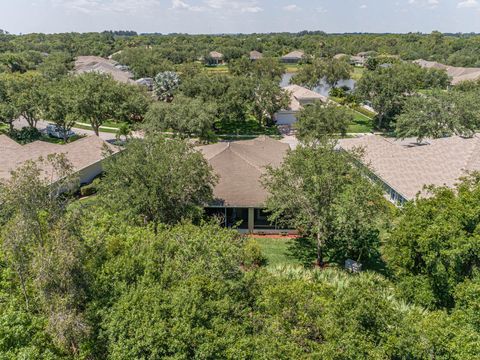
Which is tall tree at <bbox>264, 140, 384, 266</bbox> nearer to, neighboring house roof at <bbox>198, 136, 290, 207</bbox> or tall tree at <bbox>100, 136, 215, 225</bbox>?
neighboring house roof at <bbox>198, 136, 290, 207</bbox>

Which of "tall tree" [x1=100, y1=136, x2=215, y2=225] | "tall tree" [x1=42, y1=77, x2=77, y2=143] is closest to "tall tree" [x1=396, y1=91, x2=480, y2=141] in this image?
"tall tree" [x1=100, y1=136, x2=215, y2=225]

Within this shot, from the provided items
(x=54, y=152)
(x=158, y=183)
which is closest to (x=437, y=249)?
(x=158, y=183)

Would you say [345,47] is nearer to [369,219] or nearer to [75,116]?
[75,116]

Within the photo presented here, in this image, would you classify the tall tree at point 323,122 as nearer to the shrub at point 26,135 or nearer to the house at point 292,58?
the shrub at point 26,135

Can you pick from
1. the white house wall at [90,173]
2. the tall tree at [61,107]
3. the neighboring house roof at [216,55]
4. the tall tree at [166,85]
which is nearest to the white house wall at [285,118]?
the tall tree at [166,85]

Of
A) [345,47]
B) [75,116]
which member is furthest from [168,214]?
[345,47]

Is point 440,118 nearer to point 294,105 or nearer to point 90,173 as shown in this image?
point 294,105
